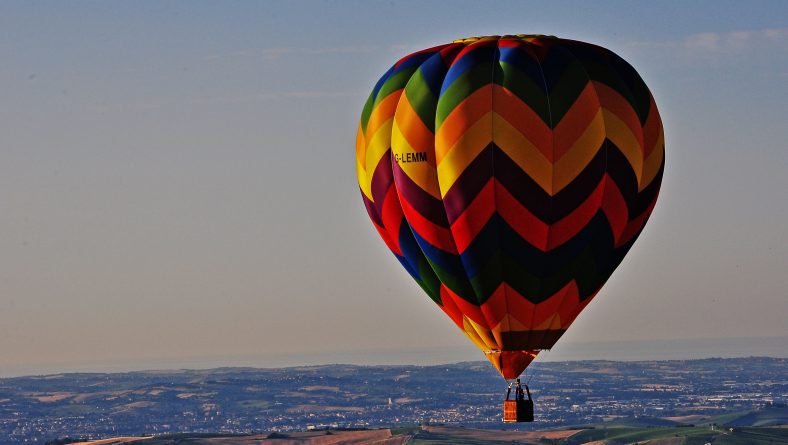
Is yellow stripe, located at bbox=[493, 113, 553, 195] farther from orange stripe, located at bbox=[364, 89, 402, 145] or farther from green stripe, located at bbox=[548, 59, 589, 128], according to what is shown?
orange stripe, located at bbox=[364, 89, 402, 145]

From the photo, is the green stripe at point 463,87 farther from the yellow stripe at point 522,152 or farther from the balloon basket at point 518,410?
the balloon basket at point 518,410

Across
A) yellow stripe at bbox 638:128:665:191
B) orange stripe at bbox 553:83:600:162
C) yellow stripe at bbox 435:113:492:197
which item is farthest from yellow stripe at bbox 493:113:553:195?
yellow stripe at bbox 638:128:665:191

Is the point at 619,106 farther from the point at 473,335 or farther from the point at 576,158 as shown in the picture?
the point at 473,335

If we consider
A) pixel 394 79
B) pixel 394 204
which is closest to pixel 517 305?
pixel 394 204

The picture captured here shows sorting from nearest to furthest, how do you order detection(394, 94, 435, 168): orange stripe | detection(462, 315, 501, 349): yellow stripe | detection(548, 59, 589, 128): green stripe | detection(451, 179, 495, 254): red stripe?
detection(548, 59, 589, 128): green stripe < detection(451, 179, 495, 254): red stripe < detection(394, 94, 435, 168): orange stripe < detection(462, 315, 501, 349): yellow stripe

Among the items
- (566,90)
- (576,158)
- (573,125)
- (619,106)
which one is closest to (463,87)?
(566,90)

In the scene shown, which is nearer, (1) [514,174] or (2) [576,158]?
(1) [514,174]

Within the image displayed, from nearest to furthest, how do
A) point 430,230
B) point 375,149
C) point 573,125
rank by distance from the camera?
point 573,125 → point 430,230 → point 375,149

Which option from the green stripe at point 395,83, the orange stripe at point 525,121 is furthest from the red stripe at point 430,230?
the orange stripe at point 525,121
